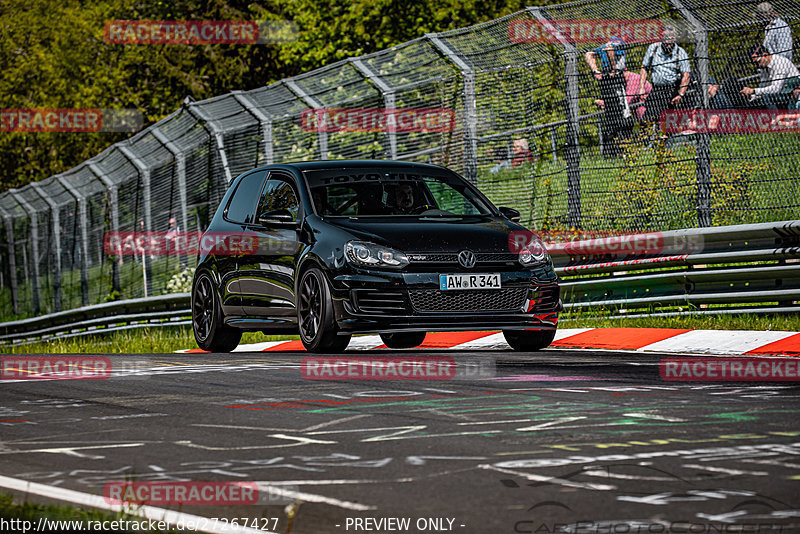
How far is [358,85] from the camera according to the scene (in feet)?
55.5

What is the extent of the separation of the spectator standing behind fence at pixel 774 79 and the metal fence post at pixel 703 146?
0.60 meters

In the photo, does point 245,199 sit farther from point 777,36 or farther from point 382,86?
point 777,36

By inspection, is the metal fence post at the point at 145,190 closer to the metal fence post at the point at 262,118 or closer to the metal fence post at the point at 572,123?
the metal fence post at the point at 262,118

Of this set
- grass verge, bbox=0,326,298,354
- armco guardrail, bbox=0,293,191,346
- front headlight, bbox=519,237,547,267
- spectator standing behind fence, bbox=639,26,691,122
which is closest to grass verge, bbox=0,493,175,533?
front headlight, bbox=519,237,547,267

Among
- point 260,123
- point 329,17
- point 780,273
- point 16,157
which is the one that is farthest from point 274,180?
point 16,157

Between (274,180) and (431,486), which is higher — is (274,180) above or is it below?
above

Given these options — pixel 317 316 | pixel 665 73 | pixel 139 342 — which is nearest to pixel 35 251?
pixel 139 342

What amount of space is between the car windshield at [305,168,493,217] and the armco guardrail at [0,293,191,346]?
22.7 feet

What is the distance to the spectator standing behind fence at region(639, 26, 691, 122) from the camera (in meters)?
13.5

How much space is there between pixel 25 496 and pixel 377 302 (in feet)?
18.1

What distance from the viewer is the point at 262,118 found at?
18.3 meters

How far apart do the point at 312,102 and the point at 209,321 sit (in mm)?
4600

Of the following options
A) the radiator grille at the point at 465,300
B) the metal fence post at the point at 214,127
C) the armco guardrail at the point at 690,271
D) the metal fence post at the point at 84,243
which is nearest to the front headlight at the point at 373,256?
the radiator grille at the point at 465,300

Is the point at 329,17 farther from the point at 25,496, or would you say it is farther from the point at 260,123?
the point at 25,496
